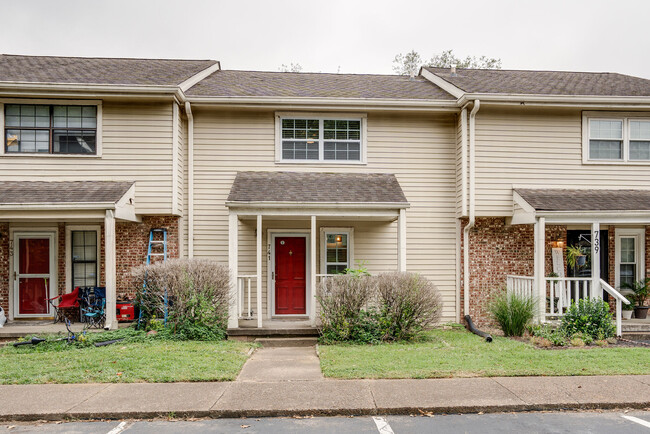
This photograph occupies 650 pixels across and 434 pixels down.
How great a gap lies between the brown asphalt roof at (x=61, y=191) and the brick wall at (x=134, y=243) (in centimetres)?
106

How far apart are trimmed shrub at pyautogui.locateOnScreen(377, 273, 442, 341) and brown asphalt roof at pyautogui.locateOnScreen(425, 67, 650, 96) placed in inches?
198

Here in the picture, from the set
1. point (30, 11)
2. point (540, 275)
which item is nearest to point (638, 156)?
point (540, 275)

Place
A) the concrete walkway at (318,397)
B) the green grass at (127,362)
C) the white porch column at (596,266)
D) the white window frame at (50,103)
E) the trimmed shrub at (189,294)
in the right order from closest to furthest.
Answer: the concrete walkway at (318,397) → the green grass at (127,362) → the trimmed shrub at (189,294) → the white porch column at (596,266) → the white window frame at (50,103)

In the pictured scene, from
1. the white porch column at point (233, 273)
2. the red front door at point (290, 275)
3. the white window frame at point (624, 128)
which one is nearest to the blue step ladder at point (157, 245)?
the white porch column at point (233, 273)

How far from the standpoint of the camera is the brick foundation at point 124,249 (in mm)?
11484

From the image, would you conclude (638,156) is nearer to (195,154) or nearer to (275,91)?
(275,91)

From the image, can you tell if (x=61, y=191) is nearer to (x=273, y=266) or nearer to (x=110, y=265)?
(x=110, y=265)

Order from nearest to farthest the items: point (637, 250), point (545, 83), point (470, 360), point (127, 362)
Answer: point (127, 362), point (470, 360), point (637, 250), point (545, 83)

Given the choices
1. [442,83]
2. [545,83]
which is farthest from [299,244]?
[545,83]

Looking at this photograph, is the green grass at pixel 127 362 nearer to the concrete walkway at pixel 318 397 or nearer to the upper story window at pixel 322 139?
the concrete walkway at pixel 318 397

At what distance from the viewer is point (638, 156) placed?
1232cm

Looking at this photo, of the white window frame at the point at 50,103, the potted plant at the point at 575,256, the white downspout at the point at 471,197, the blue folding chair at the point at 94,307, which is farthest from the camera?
the potted plant at the point at 575,256

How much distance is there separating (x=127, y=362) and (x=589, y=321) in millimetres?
8488

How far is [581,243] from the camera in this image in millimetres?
12383
